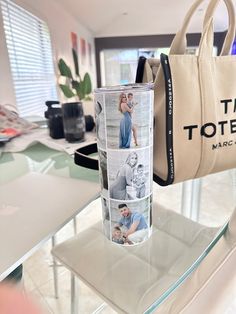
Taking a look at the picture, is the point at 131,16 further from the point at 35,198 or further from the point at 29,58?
the point at 35,198

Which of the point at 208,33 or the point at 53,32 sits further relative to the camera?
the point at 53,32

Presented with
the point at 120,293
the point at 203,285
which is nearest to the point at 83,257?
the point at 120,293

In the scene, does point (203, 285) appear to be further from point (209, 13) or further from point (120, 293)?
point (209, 13)

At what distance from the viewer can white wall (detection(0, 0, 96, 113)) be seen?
1935mm

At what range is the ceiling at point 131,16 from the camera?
3469 millimetres

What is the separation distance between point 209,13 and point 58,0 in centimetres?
331

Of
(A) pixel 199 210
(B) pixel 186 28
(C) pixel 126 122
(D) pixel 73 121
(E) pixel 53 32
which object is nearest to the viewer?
(C) pixel 126 122

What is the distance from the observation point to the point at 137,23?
481 centimetres

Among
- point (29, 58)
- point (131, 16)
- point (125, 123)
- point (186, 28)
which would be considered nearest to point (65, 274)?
point (125, 123)

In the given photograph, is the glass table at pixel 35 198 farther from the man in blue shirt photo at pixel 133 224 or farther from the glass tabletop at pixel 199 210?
the glass tabletop at pixel 199 210

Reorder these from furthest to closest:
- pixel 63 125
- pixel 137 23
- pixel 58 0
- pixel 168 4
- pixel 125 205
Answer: pixel 137 23 < pixel 168 4 < pixel 58 0 < pixel 63 125 < pixel 125 205

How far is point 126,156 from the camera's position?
43 cm

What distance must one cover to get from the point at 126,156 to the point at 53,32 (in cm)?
316

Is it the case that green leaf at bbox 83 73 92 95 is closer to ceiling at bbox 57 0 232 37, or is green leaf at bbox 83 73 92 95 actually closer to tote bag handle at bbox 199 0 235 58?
tote bag handle at bbox 199 0 235 58
